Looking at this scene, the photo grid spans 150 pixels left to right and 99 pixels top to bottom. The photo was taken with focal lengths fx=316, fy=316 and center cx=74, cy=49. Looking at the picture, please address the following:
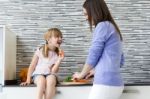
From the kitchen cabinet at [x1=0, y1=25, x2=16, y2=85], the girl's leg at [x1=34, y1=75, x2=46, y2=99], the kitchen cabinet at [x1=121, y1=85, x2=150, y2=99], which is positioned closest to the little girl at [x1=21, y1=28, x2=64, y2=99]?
the girl's leg at [x1=34, y1=75, x2=46, y2=99]

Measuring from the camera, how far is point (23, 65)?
239cm

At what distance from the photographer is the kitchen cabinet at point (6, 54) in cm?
202

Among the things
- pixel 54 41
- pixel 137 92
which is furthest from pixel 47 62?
pixel 137 92

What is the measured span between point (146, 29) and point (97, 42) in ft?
3.21

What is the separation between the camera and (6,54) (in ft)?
6.75

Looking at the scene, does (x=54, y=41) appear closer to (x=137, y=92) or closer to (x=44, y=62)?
(x=44, y=62)

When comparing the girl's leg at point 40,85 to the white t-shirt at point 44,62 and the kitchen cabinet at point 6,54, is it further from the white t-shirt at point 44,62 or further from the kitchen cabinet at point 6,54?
the kitchen cabinet at point 6,54

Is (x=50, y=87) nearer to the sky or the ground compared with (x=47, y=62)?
nearer to the ground

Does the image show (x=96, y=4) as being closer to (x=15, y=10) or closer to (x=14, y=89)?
(x=14, y=89)

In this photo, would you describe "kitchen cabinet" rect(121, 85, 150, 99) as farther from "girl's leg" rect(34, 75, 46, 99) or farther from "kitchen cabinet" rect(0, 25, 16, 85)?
"kitchen cabinet" rect(0, 25, 16, 85)

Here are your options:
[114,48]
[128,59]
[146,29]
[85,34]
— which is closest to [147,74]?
[128,59]

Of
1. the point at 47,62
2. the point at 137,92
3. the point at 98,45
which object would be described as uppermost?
the point at 98,45

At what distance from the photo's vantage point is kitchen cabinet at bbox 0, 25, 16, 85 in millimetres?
2018

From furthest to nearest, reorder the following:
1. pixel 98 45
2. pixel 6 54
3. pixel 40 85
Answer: pixel 6 54
pixel 40 85
pixel 98 45
